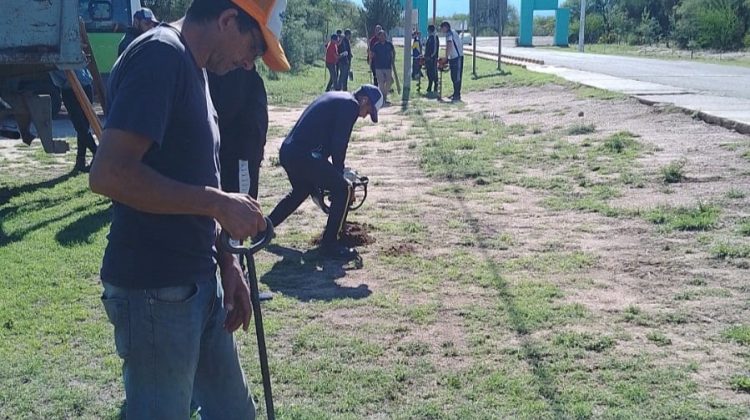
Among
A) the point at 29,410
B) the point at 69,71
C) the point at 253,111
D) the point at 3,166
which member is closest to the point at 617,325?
the point at 253,111

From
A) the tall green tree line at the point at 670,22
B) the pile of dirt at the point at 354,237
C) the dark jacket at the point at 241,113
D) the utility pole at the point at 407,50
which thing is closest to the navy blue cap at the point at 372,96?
the pile of dirt at the point at 354,237

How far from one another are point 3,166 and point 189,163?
9634 millimetres

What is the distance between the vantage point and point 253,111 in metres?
5.32

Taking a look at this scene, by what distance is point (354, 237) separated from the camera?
7211mm

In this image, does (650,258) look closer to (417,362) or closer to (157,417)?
(417,362)

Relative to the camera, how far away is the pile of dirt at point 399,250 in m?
6.85

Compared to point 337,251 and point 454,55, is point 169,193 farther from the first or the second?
point 454,55

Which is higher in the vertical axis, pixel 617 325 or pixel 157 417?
pixel 157 417

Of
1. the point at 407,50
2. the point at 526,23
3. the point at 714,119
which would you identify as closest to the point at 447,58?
the point at 407,50

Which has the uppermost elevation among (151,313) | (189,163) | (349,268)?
(189,163)

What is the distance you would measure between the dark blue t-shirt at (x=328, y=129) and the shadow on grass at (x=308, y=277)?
0.79m

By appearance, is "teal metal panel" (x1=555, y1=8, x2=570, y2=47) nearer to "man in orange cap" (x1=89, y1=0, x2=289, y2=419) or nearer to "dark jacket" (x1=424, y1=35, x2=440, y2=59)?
"dark jacket" (x1=424, y1=35, x2=440, y2=59)

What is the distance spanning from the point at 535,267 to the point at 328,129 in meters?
1.96

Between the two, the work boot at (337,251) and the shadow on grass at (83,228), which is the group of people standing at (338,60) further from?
the work boot at (337,251)
